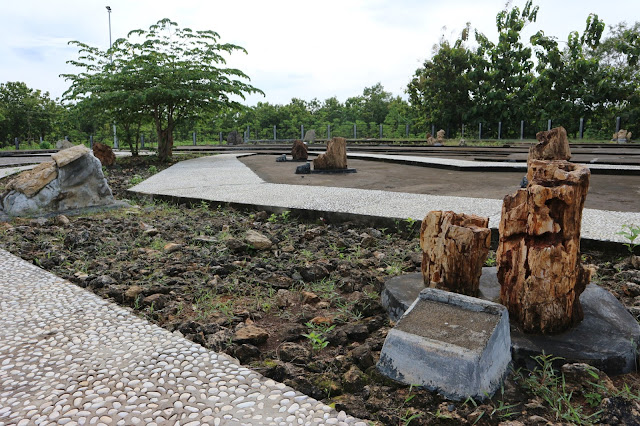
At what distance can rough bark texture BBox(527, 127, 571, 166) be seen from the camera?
368 cm

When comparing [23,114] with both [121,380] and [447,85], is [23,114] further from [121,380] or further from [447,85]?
[121,380]

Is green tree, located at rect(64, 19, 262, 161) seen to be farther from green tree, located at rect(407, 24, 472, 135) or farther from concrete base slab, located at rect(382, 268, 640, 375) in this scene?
green tree, located at rect(407, 24, 472, 135)

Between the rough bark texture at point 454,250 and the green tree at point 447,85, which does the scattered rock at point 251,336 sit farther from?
the green tree at point 447,85

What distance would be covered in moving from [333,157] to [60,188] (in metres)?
4.54

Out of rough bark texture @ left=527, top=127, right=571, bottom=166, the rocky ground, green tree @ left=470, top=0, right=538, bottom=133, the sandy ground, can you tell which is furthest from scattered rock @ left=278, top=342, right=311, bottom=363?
green tree @ left=470, top=0, right=538, bottom=133

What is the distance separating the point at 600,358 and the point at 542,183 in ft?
2.49

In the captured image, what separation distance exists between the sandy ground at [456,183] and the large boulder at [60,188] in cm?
263

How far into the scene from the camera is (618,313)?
7.10 ft

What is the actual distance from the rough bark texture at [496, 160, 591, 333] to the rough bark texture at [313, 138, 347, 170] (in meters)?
6.22

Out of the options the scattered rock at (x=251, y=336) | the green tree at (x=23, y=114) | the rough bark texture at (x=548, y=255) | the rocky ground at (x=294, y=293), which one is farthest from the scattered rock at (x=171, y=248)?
the green tree at (x=23, y=114)

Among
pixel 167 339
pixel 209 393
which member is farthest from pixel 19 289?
pixel 209 393

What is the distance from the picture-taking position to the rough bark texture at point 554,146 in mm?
3682

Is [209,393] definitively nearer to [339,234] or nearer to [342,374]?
[342,374]

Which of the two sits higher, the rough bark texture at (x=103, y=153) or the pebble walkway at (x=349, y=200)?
the rough bark texture at (x=103, y=153)
